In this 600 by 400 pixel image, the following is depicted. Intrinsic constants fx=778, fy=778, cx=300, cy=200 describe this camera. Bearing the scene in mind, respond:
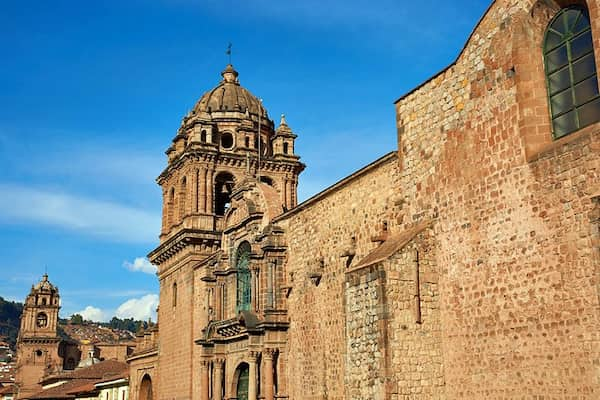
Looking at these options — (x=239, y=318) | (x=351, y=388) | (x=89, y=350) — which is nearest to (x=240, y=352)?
(x=239, y=318)

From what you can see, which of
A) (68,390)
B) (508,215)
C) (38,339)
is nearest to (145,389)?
(68,390)

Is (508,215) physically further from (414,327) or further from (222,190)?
(222,190)

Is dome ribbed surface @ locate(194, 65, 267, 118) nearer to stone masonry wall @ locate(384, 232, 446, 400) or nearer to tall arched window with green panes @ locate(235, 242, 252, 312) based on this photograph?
tall arched window with green panes @ locate(235, 242, 252, 312)

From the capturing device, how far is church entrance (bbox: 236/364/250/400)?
22.1m

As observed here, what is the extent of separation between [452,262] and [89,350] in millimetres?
72864

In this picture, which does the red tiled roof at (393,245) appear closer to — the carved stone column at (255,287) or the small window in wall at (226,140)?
the carved stone column at (255,287)

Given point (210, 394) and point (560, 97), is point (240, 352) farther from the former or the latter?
point (560, 97)

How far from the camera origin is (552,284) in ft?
34.4

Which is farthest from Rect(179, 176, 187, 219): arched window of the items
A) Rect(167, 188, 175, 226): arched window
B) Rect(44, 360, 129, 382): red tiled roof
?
Rect(44, 360, 129, 382): red tiled roof

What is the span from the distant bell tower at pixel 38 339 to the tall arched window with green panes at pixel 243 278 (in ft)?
176

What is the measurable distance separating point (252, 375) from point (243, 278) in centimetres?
340

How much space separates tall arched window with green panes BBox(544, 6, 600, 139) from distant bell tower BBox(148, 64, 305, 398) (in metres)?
16.5

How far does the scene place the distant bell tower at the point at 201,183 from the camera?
90.6 feet

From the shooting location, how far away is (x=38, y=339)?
73812 millimetres
